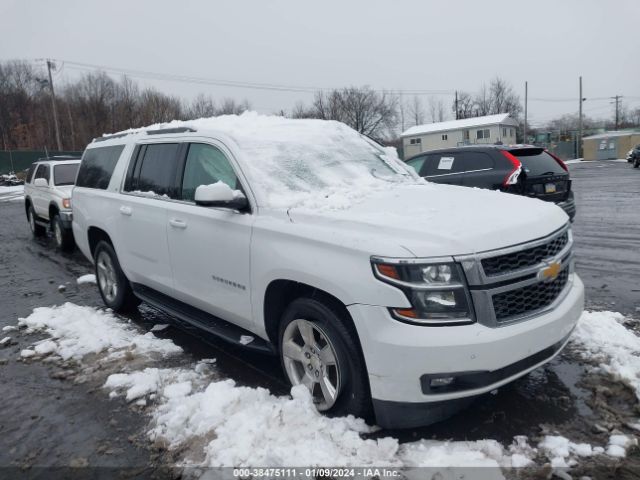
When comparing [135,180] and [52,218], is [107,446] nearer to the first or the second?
[135,180]

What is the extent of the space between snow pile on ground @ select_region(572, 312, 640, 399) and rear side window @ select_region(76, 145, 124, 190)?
16.2 feet

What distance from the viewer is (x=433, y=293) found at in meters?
2.73

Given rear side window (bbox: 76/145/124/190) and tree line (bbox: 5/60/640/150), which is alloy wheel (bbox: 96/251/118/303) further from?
tree line (bbox: 5/60/640/150)

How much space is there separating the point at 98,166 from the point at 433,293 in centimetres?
478

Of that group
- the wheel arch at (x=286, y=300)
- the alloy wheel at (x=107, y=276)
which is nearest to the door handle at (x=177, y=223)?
the wheel arch at (x=286, y=300)

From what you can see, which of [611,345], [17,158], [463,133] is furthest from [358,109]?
[611,345]

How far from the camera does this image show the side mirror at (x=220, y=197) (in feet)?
11.5

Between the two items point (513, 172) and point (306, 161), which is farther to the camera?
point (513, 172)

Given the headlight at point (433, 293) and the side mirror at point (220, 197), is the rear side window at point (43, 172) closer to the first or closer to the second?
the side mirror at point (220, 197)

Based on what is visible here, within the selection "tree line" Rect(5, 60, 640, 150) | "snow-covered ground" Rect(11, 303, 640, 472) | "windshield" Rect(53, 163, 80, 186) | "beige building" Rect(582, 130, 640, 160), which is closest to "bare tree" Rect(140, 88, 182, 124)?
"tree line" Rect(5, 60, 640, 150)

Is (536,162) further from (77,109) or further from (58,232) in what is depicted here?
(77,109)

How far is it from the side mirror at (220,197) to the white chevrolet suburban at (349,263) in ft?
0.03

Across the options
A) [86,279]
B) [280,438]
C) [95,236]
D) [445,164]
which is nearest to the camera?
[280,438]

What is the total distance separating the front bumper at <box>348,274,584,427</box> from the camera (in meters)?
2.68
